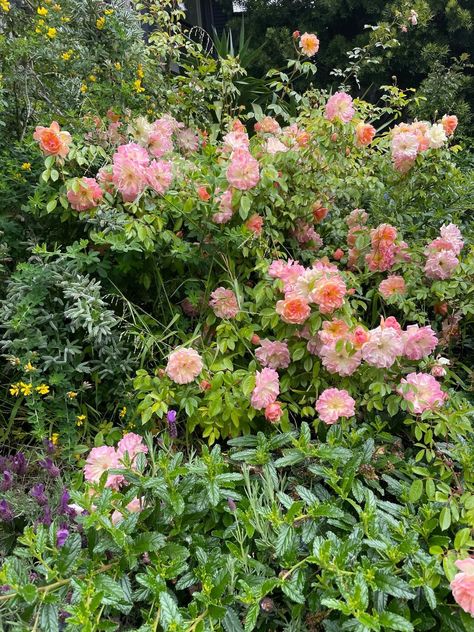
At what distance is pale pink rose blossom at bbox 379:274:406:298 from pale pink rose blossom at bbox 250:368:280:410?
0.55m

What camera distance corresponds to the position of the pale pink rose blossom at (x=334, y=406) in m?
1.37

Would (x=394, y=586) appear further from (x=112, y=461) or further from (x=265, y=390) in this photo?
(x=112, y=461)

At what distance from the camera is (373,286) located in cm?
195

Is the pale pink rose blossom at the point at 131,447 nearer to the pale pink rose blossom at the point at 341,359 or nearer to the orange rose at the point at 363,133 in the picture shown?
the pale pink rose blossom at the point at 341,359

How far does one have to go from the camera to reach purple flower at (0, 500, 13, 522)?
4.02 ft

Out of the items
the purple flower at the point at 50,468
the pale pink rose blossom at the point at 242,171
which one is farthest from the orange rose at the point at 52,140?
the purple flower at the point at 50,468

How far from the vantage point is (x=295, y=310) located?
147 centimetres

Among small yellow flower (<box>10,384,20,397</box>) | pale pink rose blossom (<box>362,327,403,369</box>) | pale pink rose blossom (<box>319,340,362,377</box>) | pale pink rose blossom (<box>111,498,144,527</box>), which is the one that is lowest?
small yellow flower (<box>10,384,20,397</box>)

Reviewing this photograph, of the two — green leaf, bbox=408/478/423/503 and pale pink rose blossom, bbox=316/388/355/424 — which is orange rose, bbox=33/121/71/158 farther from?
green leaf, bbox=408/478/423/503

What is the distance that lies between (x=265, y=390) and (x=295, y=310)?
248mm

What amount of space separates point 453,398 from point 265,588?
856 mm

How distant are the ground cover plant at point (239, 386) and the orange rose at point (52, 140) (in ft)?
0.03

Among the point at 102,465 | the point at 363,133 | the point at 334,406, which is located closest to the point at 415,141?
the point at 363,133

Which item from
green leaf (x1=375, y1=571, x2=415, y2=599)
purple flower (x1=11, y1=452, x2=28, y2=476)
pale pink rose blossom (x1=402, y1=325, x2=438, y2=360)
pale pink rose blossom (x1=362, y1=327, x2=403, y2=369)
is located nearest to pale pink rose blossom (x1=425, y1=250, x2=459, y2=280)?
pale pink rose blossom (x1=402, y1=325, x2=438, y2=360)
